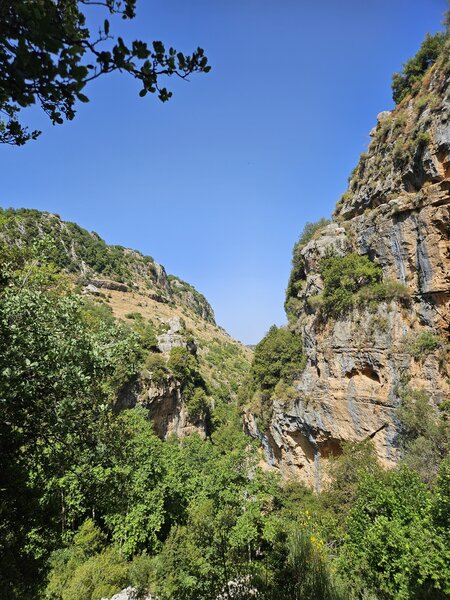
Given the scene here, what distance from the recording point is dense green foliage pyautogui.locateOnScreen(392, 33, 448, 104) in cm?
2686

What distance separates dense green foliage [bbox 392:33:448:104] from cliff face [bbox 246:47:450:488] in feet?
5.76

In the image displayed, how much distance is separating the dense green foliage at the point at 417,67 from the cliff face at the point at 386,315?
1.76 meters

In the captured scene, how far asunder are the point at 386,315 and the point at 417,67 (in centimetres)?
2306

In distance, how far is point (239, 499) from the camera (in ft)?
56.1

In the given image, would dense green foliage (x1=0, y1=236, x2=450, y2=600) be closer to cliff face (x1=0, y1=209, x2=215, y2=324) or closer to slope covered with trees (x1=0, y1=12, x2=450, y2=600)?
slope covered with trees (x1=0, y1=12, x2=450, y2=600)

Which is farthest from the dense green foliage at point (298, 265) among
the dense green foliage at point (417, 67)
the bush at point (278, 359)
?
the dense green foliage at point (417, 67)

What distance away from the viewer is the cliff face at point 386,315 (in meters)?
20.9

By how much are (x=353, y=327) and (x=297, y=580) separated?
704 inches

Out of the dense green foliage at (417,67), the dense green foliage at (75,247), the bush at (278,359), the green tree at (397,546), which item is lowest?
the green tree at (397,546)

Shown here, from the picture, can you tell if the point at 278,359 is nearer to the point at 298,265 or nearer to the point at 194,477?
the point at 298,265

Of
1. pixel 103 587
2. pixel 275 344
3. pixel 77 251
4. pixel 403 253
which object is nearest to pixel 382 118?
pixel 403 253

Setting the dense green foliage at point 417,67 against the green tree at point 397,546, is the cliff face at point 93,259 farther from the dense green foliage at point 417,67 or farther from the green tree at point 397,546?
the green tree at point 397,546

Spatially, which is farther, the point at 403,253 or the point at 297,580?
the point at 403,253

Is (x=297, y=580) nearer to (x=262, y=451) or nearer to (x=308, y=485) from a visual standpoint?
(x=308, y=485)
